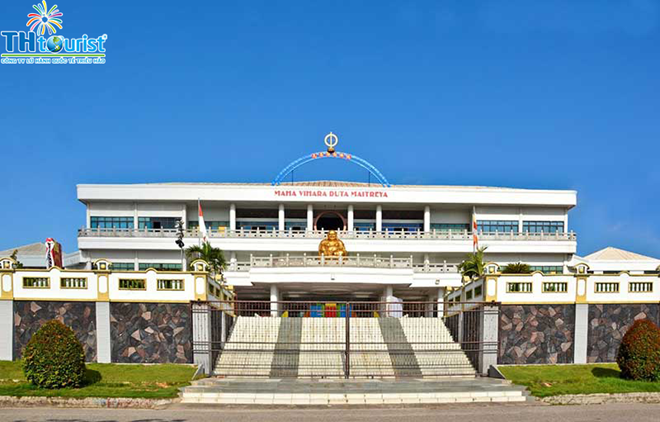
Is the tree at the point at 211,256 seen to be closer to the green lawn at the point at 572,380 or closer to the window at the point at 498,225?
the green lawn at the point at 572,380

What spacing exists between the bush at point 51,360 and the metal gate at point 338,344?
4.76 m

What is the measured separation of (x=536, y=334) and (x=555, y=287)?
2.08m

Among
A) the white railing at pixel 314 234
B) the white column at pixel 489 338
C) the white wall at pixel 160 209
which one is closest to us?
the white column at pixel 489 338

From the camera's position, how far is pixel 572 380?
67.2 feet

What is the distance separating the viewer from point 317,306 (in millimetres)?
43500

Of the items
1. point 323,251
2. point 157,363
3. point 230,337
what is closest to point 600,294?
point 230,337

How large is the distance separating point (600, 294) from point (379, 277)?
18.4 metres

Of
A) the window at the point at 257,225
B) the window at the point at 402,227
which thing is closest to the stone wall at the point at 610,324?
the window at the point at 402,227

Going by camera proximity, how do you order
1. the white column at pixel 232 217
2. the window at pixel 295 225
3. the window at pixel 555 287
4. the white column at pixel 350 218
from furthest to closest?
1. the window at pixel 295 225
2. the white column at pixel 232 217
3. the white column at pixel 350 218
4. the window at pixel 555 287

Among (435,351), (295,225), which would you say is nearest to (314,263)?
(295,225)

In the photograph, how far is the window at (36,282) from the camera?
22781mm

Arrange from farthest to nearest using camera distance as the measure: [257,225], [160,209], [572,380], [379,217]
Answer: [257,225] < [379,217] < [160,209] < [572,380]

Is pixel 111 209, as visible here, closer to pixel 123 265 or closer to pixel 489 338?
pixel 123 265

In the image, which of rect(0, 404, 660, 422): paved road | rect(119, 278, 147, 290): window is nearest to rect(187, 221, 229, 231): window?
rect(119, 278, 147, 290): window
